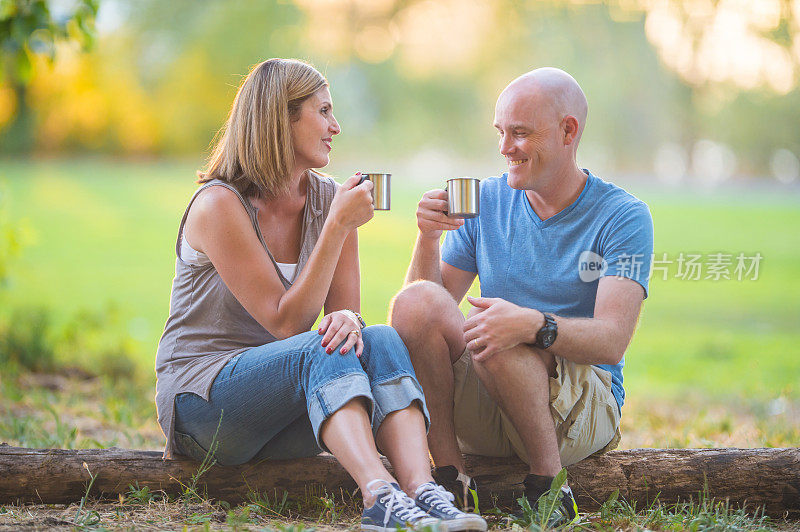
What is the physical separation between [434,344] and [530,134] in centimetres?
89

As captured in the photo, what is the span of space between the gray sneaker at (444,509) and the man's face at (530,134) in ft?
4.12

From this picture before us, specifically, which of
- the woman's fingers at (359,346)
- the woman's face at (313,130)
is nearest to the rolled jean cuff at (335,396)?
the woman's fingers at (359,346)

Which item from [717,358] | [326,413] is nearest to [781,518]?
[326,413]

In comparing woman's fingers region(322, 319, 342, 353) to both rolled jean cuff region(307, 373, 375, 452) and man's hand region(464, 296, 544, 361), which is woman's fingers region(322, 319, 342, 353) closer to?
rolled jean cuff region(307, 373, 375, 452)

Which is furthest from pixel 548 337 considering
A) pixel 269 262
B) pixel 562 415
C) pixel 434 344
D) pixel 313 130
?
pixel 313 130

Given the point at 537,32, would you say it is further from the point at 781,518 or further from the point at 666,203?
the point at 781,518

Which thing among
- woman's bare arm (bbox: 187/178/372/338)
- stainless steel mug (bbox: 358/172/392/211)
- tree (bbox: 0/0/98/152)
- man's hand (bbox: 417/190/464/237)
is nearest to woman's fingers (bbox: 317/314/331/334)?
woman's bare arm (bbox: 187/178/372/338)

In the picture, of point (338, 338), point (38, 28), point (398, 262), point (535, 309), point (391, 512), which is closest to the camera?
point (391, 512)

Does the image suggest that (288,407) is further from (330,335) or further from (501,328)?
(501,328)

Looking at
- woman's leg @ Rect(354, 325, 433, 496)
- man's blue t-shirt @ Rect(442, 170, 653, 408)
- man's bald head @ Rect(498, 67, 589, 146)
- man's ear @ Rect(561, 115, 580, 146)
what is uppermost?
man's bald head @ Rect(498, 67, 589, 146)

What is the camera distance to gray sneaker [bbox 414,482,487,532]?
2.25 m

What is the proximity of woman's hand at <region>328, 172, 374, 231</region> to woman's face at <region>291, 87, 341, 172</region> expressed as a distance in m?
0.31

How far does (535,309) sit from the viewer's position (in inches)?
111

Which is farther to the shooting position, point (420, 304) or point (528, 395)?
point (420, 304)
